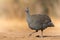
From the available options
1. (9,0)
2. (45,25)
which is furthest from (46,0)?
(45,25)

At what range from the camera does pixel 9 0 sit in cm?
1919

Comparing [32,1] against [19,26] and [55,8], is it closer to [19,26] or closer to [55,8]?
[55,8]

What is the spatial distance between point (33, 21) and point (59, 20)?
21.5 feet

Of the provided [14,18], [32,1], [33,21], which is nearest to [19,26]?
[14,18]

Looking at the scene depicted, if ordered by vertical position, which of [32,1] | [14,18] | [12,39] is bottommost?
[12,39]

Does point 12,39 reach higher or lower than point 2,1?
lower

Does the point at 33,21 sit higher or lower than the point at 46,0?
lower

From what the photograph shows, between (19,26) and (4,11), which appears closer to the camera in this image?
(19,26)

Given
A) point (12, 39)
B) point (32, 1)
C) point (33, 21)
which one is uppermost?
point (32, 1)

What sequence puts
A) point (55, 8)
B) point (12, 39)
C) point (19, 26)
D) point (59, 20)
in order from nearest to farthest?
1. point (12, 39)
2. point (19, 26)
3. point (59, 20)
4. point (55, 8)

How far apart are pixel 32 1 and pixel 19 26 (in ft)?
10.8

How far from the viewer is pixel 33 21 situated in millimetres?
10977

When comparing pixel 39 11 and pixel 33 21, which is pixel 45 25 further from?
pixel 39 11

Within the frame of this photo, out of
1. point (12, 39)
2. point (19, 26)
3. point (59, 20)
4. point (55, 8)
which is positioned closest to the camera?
point (12, 39)
